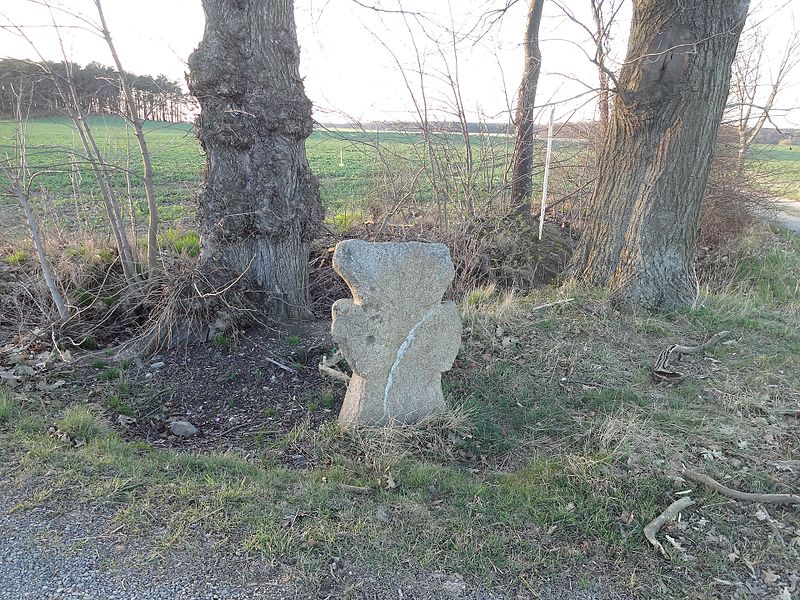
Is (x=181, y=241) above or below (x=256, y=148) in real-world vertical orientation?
below

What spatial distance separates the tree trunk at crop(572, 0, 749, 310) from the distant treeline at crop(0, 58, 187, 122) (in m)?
4.37

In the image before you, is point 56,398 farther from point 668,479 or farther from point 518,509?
point 668,479

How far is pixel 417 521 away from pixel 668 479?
150 cm

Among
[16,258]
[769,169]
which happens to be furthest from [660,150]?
[16,258]

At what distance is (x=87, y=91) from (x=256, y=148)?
1921 mm

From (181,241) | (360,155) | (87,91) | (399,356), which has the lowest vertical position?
(399,356)

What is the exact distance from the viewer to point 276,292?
17.8 ft

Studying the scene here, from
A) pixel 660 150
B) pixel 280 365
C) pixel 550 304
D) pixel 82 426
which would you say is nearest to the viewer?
pixel 82 426

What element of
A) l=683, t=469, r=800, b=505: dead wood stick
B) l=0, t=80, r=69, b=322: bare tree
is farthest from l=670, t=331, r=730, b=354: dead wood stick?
l=0, t=80, r=69, b=322: bare tree

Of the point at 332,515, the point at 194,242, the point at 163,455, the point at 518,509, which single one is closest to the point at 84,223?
the point at 194,242

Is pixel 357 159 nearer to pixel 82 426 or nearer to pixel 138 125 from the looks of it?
pixel 138 125

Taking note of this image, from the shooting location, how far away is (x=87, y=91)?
17.9 ft

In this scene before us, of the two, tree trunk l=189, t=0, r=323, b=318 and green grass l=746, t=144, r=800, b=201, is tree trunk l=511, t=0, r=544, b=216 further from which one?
green grass l=746, t=144, r=800, b=201

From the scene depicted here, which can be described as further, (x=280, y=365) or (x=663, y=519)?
(x=280, y=365)
